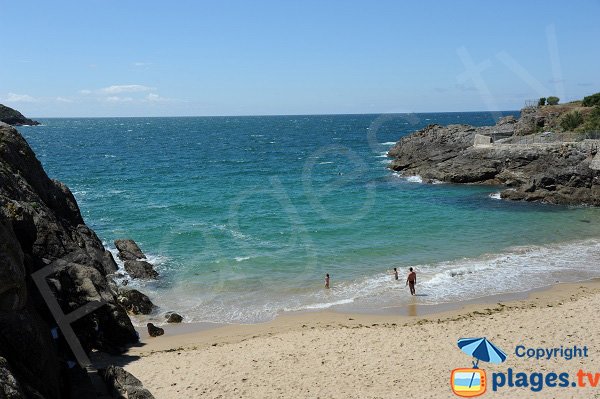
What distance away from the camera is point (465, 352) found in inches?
629

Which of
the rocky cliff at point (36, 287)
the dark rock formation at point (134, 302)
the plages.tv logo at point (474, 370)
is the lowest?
the dark rock formation at point (134, 302)

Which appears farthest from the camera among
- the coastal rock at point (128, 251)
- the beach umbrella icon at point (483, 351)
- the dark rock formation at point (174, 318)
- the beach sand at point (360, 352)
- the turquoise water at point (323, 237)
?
the coastal rock at point (128, 251)

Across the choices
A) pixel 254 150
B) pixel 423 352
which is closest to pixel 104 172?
pixel 254 150

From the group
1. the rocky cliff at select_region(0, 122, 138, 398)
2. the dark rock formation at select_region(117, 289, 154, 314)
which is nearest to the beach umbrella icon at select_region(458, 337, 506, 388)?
the rocky cliff at select_region(0, 122, 138, 398)

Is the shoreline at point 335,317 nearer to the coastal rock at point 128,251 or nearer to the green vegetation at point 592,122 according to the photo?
the coastal rock at point 128,251

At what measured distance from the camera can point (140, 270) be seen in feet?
85.6

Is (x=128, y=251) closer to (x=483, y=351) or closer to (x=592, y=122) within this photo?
(x=483, y=351)

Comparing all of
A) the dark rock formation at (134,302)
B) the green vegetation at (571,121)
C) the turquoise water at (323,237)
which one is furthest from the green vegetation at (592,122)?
the dark rock formation at (134,302)

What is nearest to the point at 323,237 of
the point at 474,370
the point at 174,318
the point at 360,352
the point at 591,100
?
the point at 174,318

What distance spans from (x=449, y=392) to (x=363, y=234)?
1987cm

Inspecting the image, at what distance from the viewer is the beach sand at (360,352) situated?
14.2m

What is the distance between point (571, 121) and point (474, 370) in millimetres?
48237

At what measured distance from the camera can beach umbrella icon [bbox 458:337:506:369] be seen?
15.2 metres

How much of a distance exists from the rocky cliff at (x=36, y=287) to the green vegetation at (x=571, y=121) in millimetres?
47849
